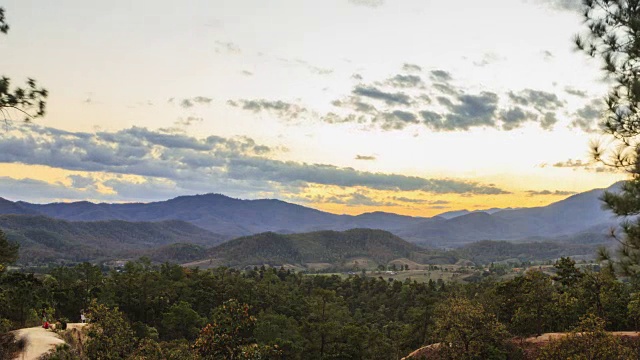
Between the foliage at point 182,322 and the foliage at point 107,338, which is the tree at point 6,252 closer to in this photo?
the foliage at point 107,338

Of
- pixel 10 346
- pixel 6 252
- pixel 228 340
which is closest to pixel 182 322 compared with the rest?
pixel 6 252

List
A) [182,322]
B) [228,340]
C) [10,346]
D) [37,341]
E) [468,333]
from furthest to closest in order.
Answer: [182,322], [468,333], [37,341], [10,346], [228,340]

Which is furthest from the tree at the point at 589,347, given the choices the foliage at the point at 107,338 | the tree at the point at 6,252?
the tree at the point at 6,252

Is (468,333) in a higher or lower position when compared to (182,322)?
higher

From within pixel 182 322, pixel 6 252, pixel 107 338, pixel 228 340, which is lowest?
pixel 182 322

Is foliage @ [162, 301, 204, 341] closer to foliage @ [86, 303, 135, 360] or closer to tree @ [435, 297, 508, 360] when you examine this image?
tree @ [435, 297, 508, 360]

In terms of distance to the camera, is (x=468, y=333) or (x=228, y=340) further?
(x=468, y=333)

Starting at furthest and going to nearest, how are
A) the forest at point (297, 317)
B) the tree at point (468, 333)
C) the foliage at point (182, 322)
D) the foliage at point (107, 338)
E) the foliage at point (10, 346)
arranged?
the foliage at point (182, 322) < the tree at point (468, 333) < the foliage at point (10, 346) < the forest at point (297, 317) < the foliage at point (107, 338)

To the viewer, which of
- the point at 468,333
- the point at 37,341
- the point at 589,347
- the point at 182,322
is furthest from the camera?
the point at 182,322

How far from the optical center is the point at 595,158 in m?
17.1

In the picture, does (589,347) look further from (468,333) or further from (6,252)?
(6,252)

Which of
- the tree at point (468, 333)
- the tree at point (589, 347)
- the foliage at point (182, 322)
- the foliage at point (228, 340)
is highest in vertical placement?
the foliage at point (228, 340)

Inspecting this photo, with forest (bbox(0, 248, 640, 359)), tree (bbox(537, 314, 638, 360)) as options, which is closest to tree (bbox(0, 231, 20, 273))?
forest (bbox(0, 248, 640, 359))

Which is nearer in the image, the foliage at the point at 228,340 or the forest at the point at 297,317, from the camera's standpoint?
the foliage at the point at 228,340
